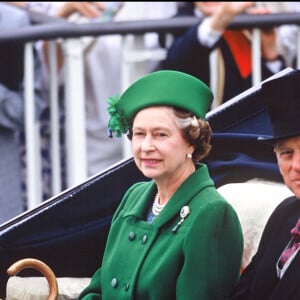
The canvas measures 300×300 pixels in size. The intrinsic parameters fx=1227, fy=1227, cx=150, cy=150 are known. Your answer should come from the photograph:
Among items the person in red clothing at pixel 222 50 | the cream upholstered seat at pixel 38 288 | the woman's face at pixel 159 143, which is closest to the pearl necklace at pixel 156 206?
the woman's face at pixel 159 143

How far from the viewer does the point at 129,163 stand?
175 inches

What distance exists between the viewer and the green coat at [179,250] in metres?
3.70

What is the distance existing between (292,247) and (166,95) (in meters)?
0.61

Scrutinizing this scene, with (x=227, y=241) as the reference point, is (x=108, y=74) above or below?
above

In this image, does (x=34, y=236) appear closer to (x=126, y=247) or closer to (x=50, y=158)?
(x=126, y=247)

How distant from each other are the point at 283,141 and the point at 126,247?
2.17ft

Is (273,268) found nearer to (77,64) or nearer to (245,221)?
(245,221)

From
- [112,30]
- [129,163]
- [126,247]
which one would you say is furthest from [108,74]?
[126,247]

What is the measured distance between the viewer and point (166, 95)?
3.80 meters

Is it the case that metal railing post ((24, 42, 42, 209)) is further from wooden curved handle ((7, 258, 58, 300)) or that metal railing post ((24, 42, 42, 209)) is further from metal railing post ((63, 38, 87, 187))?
wooden curved handle ((7, 258, 58, 300))

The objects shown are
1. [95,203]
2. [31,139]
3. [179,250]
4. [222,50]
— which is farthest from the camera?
[222,50]

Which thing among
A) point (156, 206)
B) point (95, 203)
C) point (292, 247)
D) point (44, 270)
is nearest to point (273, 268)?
point (292, 247)

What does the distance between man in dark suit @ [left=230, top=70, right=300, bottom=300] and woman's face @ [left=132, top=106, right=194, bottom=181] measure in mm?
273

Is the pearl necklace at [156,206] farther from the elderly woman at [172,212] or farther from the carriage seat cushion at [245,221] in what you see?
the carriage seat cushion at [245,221]
